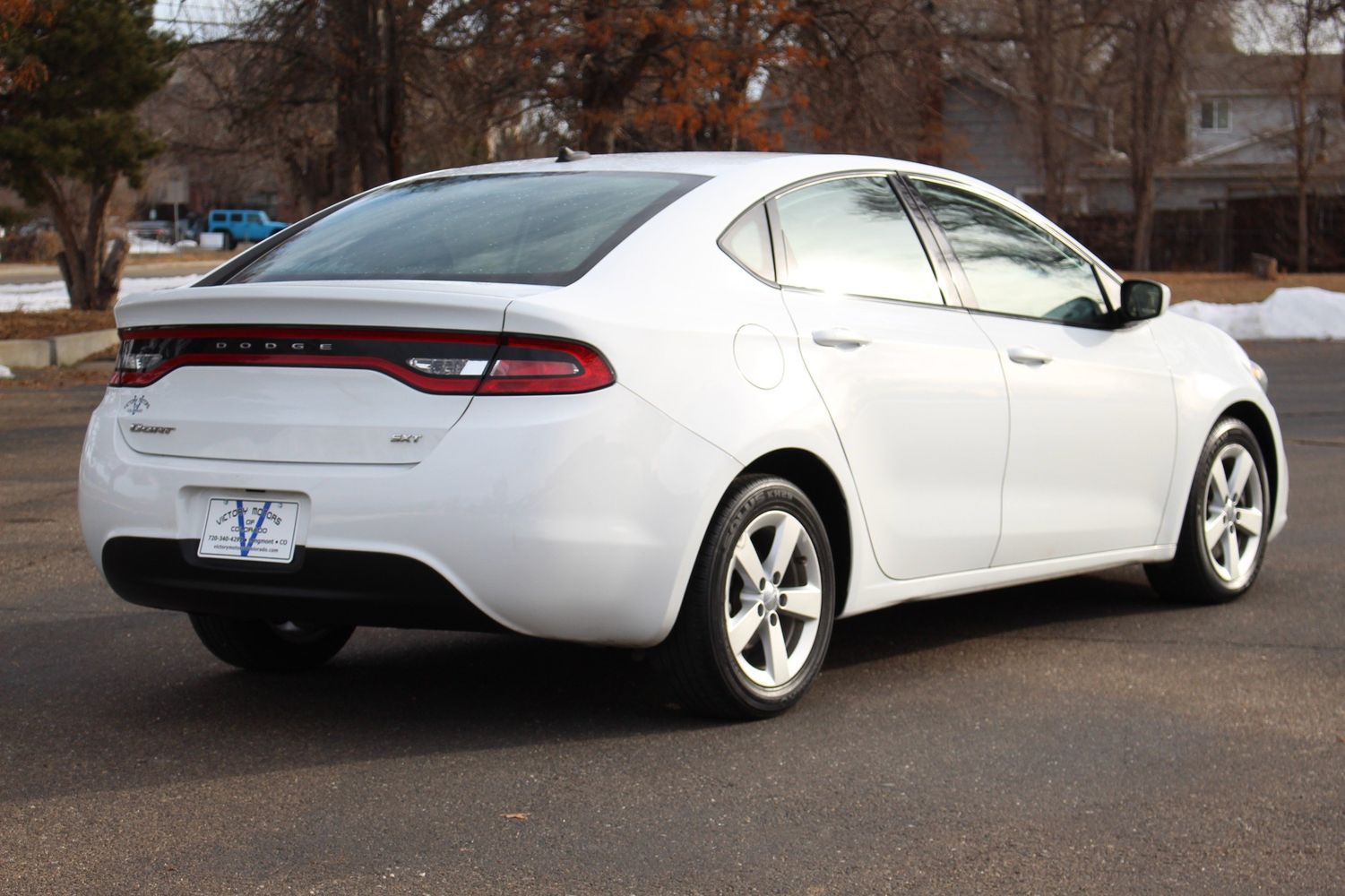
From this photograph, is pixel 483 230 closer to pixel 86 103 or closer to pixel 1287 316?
pixel 86 103

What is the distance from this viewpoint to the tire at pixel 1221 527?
699 cm

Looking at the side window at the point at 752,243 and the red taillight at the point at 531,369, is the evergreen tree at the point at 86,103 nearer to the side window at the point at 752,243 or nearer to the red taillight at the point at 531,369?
the side window at the point at 752,243

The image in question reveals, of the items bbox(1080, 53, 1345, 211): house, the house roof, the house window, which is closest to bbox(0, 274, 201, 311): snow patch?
the house roof

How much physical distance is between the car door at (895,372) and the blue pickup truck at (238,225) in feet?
243

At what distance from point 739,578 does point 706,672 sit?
0.98ft

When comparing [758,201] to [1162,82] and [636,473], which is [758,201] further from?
[1162,82]

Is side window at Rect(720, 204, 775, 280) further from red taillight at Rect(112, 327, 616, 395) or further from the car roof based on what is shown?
red taillight at Rect(112, 327, 616, 395)

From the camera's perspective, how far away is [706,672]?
500cm

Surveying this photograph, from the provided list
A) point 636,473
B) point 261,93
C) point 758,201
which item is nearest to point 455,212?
point 758,201

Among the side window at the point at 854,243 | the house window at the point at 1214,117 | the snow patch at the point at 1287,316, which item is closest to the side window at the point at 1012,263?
the side window at the point at 854,243

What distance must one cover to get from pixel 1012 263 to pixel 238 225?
2973 inches

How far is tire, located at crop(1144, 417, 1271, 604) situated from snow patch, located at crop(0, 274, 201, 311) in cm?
2081

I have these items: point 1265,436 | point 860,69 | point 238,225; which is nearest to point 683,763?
point 1265,436

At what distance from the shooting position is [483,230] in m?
5.33
